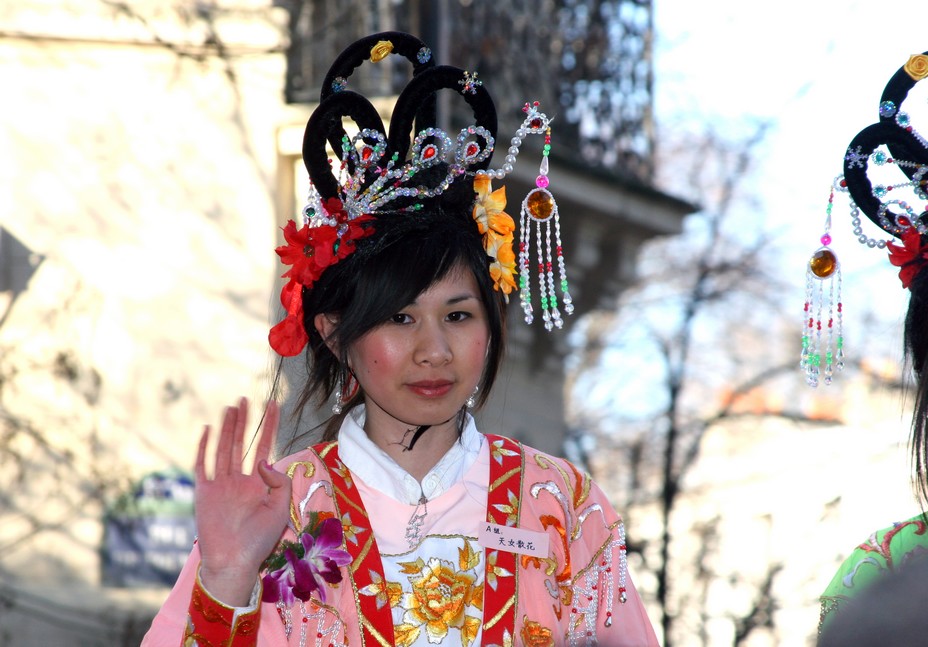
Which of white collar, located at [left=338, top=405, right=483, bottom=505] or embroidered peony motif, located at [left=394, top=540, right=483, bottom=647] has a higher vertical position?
white collar, located at [left=338, top=405, right=483, bottom=505]

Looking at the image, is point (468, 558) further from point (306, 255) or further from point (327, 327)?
point (306, 255)

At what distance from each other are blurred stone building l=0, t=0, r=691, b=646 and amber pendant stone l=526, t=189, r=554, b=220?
3.06 metres

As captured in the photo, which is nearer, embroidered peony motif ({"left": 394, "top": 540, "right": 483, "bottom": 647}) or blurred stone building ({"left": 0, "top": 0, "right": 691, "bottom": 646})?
embroidered peony motif ({"left": 394, "top": 540, "right": 483, "bottom": 647})

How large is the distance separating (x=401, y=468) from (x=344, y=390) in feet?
0.80

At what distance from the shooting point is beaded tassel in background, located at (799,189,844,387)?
2662 millimetres

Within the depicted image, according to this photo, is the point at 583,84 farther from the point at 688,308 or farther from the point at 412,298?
the point at 412,298

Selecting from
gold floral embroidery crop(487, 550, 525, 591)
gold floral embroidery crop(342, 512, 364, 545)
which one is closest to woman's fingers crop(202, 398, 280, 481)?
gold floral embroidery crop(342, 512, 364, 545)

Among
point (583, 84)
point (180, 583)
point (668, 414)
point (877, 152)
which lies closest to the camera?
point (180, 583)

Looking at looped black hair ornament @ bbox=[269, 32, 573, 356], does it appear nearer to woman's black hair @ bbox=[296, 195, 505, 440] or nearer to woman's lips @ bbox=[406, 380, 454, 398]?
woman's black hair @ bbox=[296, 195, 505, 440]

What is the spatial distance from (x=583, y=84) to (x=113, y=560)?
323 cm

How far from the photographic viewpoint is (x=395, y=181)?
2693mm

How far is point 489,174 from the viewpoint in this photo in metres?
2.76

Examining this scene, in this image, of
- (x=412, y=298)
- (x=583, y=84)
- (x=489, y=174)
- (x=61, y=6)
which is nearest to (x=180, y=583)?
(x=412, y=298)

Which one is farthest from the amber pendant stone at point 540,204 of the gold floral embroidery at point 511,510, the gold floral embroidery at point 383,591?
the gold floral embroidery at point 383,591
